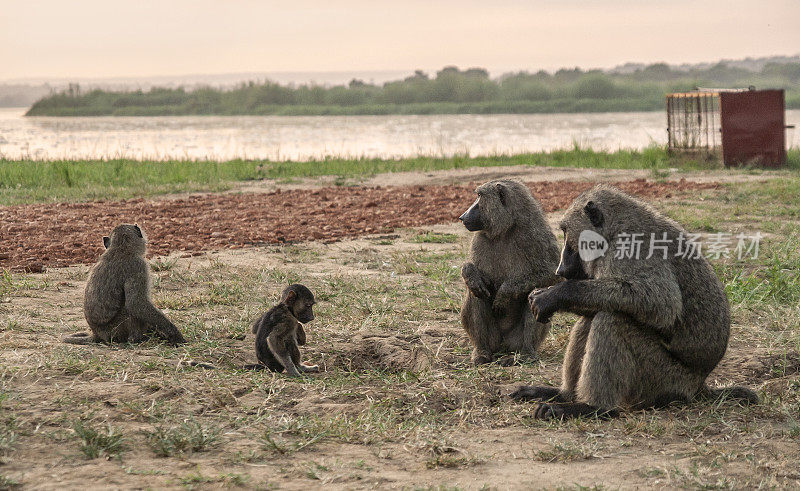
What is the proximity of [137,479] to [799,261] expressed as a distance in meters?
6.89

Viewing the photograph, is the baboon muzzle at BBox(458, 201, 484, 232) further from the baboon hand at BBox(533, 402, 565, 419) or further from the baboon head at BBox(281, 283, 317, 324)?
the baboon hand at BBox(533, 402, 565, 419)

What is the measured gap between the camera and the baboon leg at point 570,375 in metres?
4.75

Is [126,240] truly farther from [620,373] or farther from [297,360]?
[620,373]

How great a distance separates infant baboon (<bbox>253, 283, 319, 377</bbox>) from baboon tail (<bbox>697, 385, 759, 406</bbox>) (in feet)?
8.05

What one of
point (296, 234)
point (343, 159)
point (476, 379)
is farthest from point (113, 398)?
point (343, 159)

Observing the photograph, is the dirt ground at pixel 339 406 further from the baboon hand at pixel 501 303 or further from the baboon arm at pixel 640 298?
the baboon arm at pixel 640 298

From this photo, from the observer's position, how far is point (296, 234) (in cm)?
1046

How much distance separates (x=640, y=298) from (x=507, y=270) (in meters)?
1.77

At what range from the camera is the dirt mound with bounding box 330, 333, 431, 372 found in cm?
572

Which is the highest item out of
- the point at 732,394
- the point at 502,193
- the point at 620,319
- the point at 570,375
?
the point at 502,193

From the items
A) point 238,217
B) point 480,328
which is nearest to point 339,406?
point 480,328

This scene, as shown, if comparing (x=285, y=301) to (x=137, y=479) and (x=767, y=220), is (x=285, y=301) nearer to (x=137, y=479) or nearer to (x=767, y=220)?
(x=137, y=479)

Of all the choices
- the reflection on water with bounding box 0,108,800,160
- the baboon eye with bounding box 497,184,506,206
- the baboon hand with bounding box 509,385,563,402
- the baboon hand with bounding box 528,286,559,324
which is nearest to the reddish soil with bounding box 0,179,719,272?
the baboon eye with bounding box 497,184,506,206

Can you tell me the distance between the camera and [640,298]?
4.35 m
